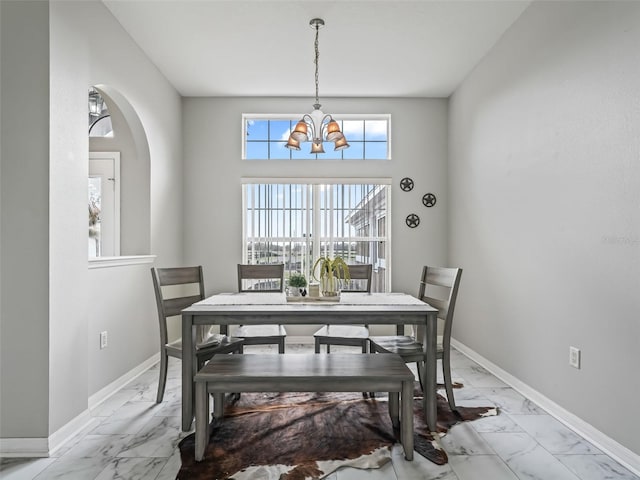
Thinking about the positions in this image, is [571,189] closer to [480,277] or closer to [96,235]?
[480,277]

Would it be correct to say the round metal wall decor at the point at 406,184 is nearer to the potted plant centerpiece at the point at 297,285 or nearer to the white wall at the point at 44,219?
the potted plant centerpiece at the point at 297,285

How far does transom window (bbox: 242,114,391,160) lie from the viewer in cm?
489

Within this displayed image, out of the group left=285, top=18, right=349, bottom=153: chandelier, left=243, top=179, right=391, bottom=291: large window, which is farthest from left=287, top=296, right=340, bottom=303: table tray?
left=243, top=179, right=391, bottom=291: large window

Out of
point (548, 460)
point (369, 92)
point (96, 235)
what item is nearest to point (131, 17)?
point (96, 235)

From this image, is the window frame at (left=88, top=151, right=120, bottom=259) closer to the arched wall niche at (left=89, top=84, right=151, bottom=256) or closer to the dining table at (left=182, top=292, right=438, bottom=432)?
the arched wall niche at (left=89, top=84, right=151, bottom=256)

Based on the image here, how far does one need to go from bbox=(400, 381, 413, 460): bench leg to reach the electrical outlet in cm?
114

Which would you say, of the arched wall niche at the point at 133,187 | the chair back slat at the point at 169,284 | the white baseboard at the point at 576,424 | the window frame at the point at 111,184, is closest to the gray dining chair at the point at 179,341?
the chair back slat at the point at 169,284

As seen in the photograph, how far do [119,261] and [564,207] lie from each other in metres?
3.18

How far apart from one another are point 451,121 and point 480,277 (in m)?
1.90

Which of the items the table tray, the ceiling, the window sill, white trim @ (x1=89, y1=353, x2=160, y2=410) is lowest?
white trim @ (x1=89, y1=353, x2=160, y2=410)

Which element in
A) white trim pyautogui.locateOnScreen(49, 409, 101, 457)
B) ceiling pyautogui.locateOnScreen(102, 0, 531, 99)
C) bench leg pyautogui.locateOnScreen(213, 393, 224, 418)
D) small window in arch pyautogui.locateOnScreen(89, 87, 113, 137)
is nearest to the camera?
white trim pyautogui.locateOnScreen(49, 409, 101, 457)

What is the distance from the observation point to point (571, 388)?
99.3 inches

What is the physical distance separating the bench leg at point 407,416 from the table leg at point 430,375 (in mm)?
381

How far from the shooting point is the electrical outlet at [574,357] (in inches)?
97.3
